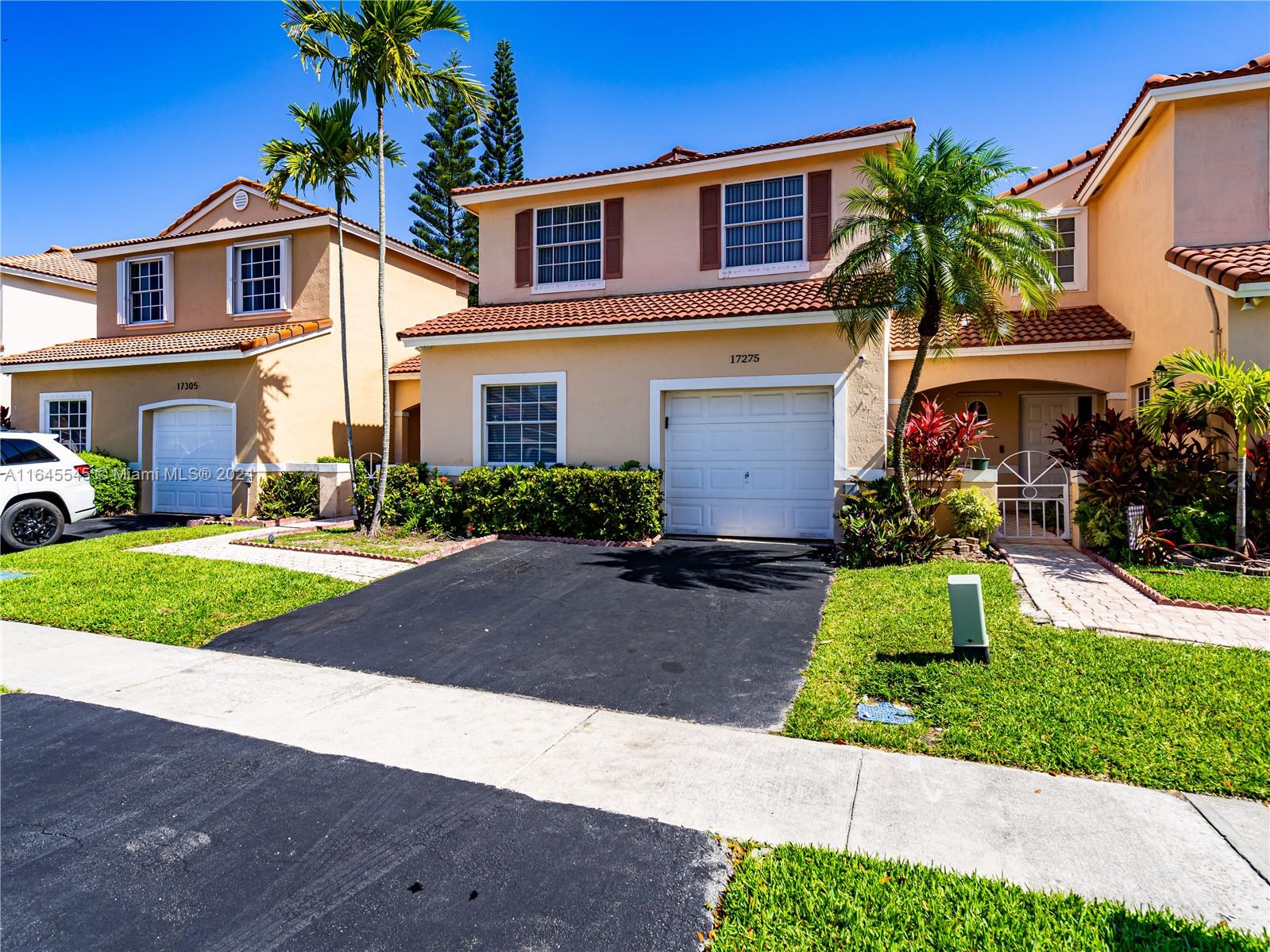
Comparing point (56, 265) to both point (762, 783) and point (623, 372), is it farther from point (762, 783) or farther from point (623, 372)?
point (762, 783)

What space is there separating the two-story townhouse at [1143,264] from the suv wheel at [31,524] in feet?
51.6

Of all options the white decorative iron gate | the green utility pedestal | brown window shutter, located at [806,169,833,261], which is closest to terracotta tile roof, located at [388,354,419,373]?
brown window shutter, located at [806,169,833,261]

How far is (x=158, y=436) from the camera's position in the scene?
16.6 meters

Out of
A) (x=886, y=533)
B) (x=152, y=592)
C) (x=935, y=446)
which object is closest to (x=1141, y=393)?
(x=935, y=446)

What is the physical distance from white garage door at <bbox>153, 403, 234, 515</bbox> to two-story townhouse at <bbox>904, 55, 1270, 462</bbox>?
1448 centimetres

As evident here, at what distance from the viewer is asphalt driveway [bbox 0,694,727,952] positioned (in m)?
2.92

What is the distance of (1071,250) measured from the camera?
53.0 feet

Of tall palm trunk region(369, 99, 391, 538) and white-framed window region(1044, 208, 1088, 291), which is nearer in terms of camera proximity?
tall palm trunk region(369, 99, 391, 538)

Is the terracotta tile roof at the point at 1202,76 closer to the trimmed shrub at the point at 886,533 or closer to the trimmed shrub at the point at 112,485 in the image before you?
Result: the trimmed shrub at the point at 886,533

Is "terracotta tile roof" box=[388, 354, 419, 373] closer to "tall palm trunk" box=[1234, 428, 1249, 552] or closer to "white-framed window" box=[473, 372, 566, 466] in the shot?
"white-framed window" box=[473, 372, 566, 466]

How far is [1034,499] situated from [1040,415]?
16.2ft

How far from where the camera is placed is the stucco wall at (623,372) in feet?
37.8

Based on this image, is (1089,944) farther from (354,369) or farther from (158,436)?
(158,436)

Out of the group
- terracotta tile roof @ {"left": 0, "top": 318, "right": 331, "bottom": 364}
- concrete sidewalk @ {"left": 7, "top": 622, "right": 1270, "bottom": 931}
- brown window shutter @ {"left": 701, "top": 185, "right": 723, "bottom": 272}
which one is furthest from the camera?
terracotta tile roof @ {"left": 0, "top": 318, "right": 331, "bottom": 364}
